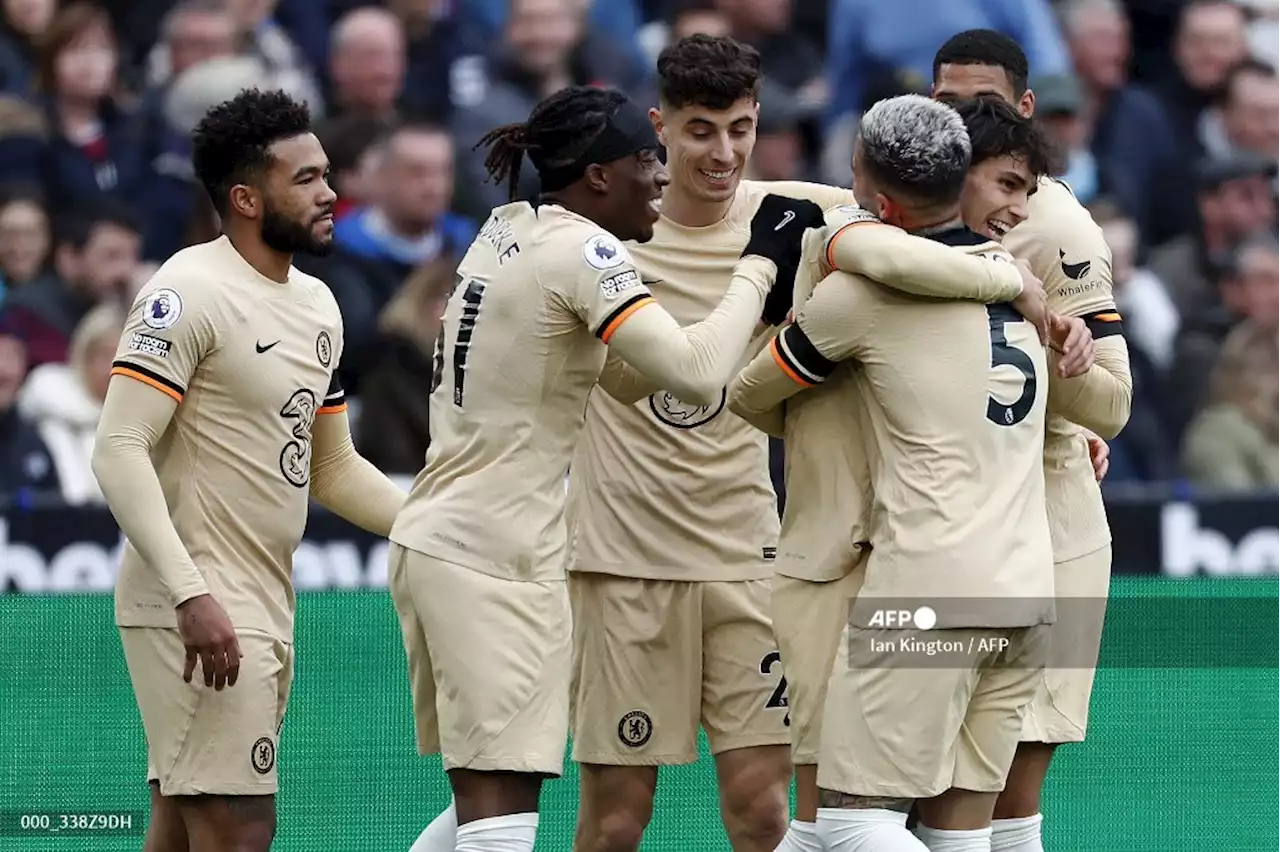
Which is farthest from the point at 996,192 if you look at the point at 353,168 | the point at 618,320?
the point at 353,168

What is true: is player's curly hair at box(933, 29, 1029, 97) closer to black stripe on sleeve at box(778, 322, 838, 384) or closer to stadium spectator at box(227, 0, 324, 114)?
black stripe on sleeve at box(778, 322, 838, 384)

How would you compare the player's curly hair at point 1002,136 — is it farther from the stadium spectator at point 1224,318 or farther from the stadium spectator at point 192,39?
the stadium spectator at point 192,39

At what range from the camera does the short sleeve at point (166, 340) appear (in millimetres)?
5355

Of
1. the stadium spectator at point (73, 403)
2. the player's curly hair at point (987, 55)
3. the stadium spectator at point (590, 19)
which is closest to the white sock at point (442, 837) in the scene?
the player's curly hair at point (987, 55)

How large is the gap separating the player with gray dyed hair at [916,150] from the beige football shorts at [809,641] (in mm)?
922

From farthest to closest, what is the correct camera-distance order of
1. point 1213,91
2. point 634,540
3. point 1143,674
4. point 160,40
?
point 1213,91, point 160,40, point 1143,674, point 634,540

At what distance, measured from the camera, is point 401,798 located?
716 cm

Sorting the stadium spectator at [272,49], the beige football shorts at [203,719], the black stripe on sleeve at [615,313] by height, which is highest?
the stadium spectator at [272,49]

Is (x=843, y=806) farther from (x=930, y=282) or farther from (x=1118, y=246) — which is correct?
(x=1118, y=246)

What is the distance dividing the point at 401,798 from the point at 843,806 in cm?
247

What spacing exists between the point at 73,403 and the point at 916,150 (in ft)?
21.4

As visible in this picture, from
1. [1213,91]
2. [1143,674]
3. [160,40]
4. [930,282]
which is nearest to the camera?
[930,282]

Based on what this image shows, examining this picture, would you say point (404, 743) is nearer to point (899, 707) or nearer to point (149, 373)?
point (149, 373)

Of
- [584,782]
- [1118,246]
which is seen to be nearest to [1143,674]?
[584,782]
